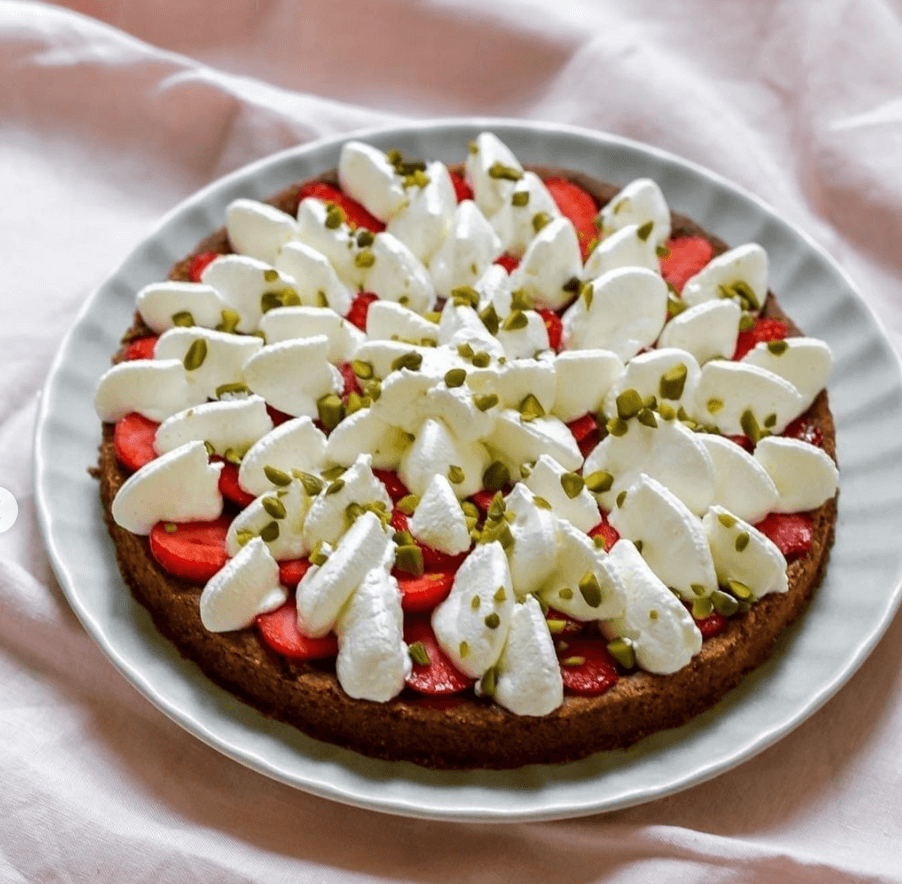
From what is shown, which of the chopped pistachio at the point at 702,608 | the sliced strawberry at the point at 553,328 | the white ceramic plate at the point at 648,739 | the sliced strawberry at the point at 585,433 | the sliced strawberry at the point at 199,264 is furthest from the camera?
the sliced strawberry at the point at 199,264

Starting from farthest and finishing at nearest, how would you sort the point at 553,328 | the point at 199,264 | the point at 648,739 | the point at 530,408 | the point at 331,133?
the point at 331,133
the point at 199,264
the point at 553,328
the point at 530,408
the point at 648,739

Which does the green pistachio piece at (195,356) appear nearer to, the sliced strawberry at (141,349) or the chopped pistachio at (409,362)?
the sliced strawberry at (141,349)

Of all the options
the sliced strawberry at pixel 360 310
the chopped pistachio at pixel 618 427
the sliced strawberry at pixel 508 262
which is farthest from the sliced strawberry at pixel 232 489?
the sliced strawberry at pixel 508 262

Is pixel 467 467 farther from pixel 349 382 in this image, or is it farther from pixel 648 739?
pixel 648 739

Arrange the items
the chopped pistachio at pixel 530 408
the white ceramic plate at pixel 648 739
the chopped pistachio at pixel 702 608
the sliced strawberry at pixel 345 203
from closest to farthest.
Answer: the white ceramic plate at pixel 648 739 → the chopped pistachio at pixel 702 608 → the chopped pistachio at pixel 530 408 → the sliced strawberry at pixel 345 203

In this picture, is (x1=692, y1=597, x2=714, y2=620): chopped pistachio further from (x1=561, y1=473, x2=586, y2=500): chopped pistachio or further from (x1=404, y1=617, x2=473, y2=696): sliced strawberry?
(x1=404, y1=617, x2=473, y2=696): sliced strawberry

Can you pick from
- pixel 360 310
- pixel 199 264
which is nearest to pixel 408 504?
A: pixel 360 310

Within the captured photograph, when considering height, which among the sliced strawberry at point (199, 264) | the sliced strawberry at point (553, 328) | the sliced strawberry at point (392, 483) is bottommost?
the sliced strawberry at point (199, 264)
